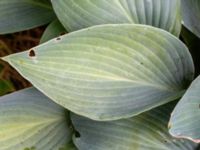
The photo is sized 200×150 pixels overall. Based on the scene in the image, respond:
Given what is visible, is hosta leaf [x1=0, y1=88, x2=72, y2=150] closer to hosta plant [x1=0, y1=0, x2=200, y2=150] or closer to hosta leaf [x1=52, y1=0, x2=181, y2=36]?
hosta plant [x1=0, y1=0, x2=200, y2=150]

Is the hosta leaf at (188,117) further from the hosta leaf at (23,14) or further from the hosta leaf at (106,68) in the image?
the hosta leaf at (23,14)

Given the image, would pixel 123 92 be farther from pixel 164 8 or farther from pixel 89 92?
pixel 164 8

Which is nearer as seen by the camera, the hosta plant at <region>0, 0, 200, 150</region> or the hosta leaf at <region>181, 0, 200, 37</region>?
the hosta plant at <region>0, 0, 200, 150</region>

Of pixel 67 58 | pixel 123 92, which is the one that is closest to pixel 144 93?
pixel 123 92

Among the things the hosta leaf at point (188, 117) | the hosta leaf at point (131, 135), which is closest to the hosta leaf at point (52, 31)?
the hosta leaf at point (131, 135)

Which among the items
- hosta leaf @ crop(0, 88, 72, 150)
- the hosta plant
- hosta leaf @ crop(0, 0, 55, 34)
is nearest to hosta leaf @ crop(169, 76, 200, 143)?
the hosta plant
